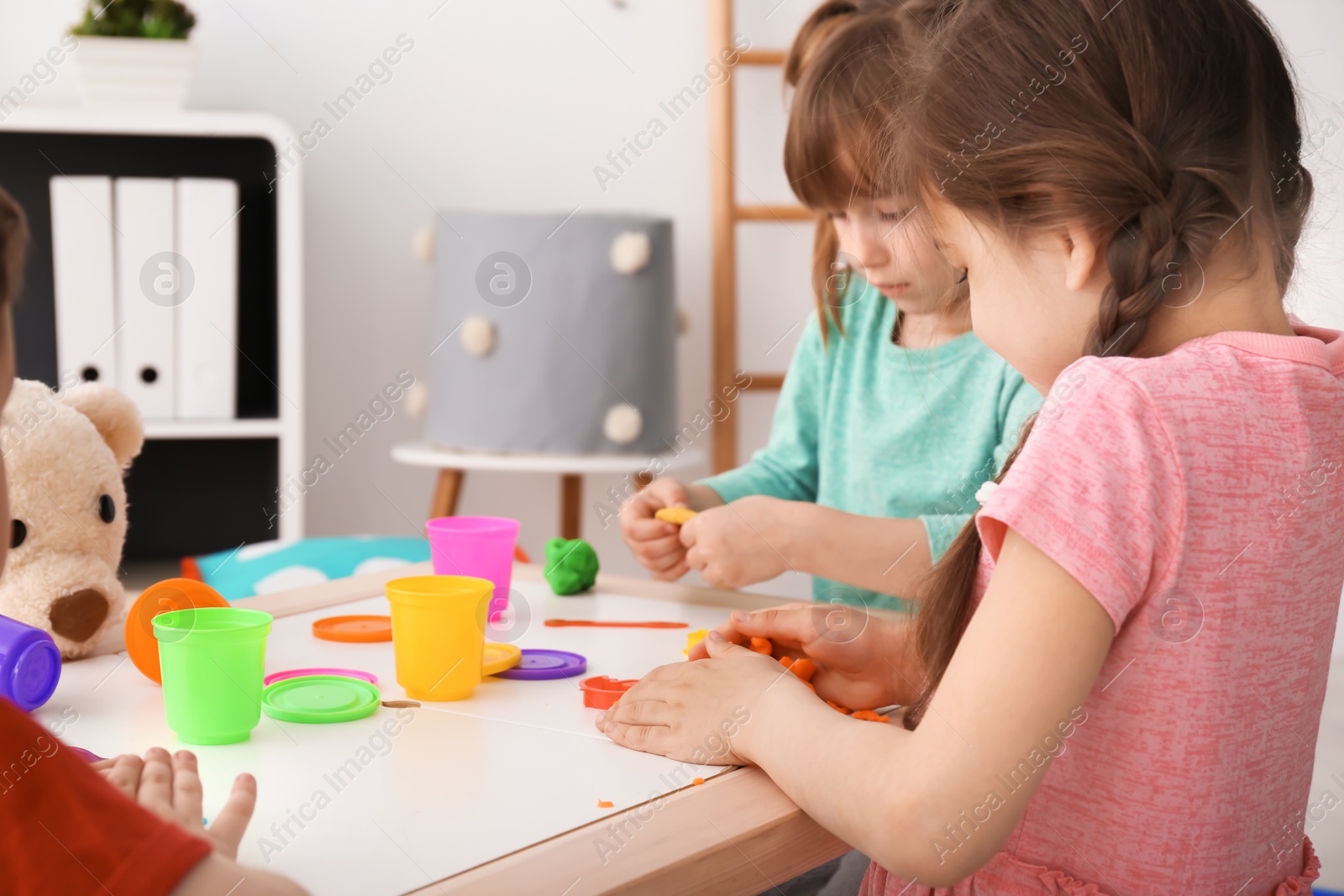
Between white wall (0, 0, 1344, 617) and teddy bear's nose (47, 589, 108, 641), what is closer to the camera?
teddy bear's nose (47, 589, 108, 641)

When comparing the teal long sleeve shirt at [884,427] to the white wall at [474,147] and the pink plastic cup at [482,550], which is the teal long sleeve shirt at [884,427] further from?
the white wall at [474,147]

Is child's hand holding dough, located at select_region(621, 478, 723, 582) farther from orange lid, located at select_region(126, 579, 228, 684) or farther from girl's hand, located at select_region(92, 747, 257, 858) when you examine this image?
girl's hand, located at select_region(92, 747, 257, 858)

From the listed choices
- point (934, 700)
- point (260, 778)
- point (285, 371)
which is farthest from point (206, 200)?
point (934, 700)

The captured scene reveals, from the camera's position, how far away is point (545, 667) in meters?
0.73

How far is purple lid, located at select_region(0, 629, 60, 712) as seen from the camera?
622mm

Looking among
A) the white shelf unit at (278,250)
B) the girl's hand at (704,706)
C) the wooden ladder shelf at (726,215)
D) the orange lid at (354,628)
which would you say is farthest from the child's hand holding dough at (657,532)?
the wooden ladder shelf at (726,215)

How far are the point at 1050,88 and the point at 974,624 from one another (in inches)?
10.3

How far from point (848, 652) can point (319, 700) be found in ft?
1.02

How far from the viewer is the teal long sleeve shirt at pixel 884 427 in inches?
→ 43.6

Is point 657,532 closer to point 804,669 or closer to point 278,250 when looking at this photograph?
point 804,669

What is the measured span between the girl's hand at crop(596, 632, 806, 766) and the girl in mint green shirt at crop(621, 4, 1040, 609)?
32cm

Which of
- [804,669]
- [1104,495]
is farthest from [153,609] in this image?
[1104,495]

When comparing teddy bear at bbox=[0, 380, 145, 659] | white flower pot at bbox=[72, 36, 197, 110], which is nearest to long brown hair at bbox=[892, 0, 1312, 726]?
teddy bear at bbox=[0, 380, 145, 659]

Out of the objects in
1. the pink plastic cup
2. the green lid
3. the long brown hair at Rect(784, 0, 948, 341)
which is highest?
the long brown hair at Rect(784, 0, 948, 341)
